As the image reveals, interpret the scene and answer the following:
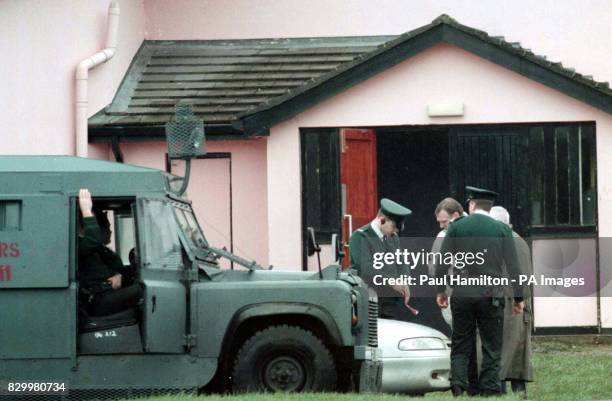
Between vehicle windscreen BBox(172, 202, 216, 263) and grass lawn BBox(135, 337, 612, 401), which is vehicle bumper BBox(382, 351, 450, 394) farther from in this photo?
vehicle windscreen BBox(172, 202, 216, 263)

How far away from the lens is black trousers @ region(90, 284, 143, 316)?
12422 mm

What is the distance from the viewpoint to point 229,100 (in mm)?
21703

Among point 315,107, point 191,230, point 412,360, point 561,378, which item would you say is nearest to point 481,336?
point 412,360

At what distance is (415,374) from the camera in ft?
45.2

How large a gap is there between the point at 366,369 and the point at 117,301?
6.44 ft

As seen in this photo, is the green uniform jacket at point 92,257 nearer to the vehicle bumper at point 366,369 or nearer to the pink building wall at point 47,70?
the vehicle bumper at point 366,369

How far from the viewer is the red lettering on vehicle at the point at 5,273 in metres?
12.2

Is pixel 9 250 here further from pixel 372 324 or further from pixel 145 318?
pixel 372 324

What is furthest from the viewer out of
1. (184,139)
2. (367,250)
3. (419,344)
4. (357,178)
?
(357,178)

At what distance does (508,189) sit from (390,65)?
209 cm

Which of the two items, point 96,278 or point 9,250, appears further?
point 96,278

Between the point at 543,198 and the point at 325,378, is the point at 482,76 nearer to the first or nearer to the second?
the point at 543,198

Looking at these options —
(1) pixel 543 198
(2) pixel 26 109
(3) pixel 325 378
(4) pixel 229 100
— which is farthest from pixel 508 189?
(3) pixel 325 378

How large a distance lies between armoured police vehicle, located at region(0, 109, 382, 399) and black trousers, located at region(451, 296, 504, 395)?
50.9 inches
